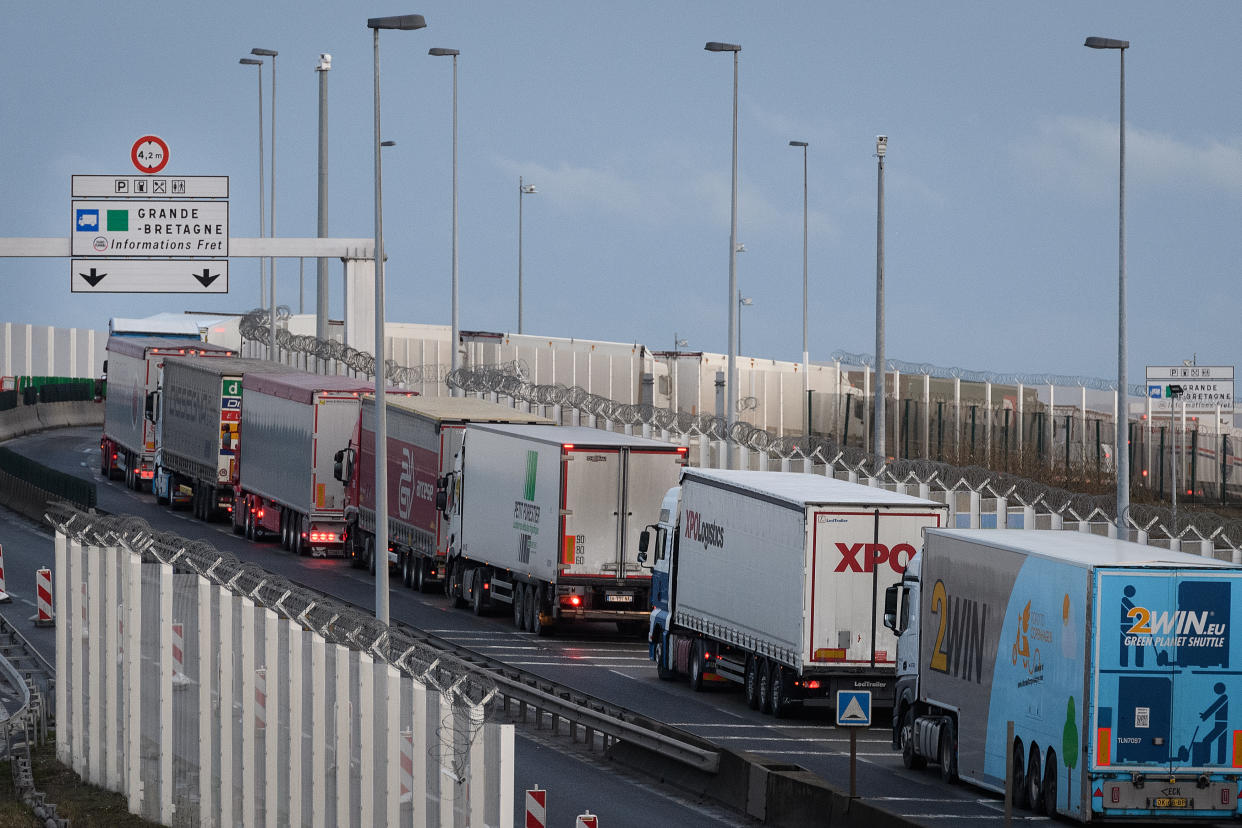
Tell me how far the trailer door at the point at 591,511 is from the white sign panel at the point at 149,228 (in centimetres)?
707

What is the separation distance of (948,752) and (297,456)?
27076 mm

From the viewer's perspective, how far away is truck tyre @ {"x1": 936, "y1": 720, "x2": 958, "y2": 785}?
24109 mm

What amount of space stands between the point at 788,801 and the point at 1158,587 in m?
4.22

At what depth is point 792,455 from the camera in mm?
43438

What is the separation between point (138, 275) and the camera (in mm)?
36719

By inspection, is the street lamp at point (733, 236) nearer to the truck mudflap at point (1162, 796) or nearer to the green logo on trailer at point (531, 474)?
the green logo on trailer at point (531, 474)

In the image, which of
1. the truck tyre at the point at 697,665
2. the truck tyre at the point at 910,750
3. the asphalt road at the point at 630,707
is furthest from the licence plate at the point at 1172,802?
the truck tyre at the point at 697,665

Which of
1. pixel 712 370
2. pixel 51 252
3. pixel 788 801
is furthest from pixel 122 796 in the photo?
pixel 712 370

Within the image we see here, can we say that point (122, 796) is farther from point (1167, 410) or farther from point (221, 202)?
point (1167, 410)

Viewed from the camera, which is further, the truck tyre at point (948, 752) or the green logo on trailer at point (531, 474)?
the green logo on trailer at point (531, 474)

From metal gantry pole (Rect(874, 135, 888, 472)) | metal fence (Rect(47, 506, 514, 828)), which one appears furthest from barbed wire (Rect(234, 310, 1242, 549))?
metal fence (Rect(47, 506, 514, 828))

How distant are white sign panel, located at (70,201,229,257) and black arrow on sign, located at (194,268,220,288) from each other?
0.33 meters

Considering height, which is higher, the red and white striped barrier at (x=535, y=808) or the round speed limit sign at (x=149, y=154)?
the round speed limit sign at (x=149, y=154)

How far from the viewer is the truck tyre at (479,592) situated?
1604 inches
